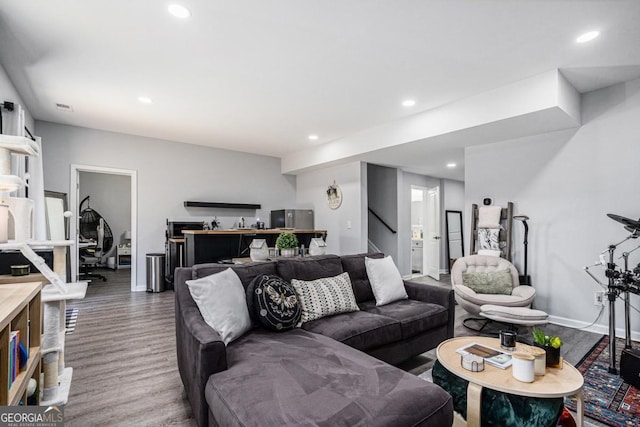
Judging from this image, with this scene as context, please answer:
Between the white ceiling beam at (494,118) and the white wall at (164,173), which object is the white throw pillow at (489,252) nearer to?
the white ceiling beam at (494,118)

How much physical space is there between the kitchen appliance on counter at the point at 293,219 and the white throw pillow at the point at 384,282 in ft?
11.5

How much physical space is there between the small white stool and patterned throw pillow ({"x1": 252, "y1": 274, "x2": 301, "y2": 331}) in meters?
1.99

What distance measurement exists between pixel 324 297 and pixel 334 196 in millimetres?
4052

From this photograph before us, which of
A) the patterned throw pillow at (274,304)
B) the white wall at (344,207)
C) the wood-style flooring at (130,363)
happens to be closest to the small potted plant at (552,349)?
the wood-style flooring at (130,363)

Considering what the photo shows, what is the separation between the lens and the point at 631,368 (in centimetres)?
237

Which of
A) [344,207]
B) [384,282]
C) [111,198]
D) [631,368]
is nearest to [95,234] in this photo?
[111,198]

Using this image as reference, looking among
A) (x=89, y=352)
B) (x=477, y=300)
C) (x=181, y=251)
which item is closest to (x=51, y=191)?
(x=181, y=251)

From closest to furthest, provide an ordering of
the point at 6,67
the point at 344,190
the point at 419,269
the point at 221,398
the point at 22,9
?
the point at 221,398, the point at 22,9, the point at 6,67, the point at 344,190, the point at 419,269

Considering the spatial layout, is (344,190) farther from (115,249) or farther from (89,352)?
(115,249)

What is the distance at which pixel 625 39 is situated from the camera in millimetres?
2666

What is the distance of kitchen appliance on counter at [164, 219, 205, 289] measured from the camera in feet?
18.1

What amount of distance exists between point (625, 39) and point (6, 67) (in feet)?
18.5

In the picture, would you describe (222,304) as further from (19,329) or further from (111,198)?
(111,198)

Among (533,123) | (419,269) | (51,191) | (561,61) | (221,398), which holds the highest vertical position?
(561,61)
